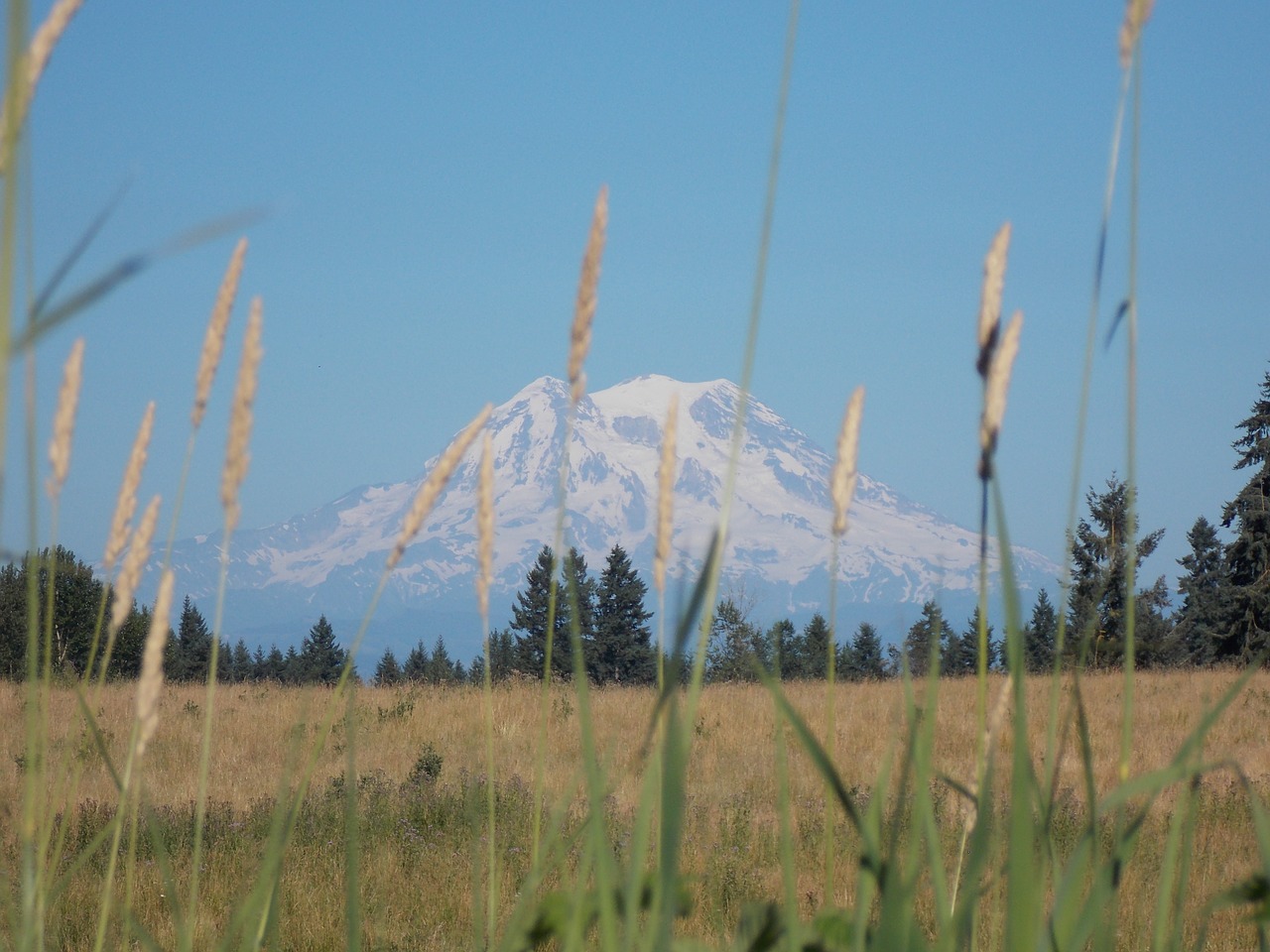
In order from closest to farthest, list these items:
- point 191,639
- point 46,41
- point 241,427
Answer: point 46,41
point 241,427
point 191,639

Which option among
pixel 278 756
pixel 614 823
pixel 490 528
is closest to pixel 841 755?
pixel 614 823

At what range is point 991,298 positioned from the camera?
80 cm

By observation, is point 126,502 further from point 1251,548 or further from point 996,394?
point 1251,548

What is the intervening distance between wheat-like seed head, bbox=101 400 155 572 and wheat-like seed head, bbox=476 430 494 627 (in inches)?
16.1

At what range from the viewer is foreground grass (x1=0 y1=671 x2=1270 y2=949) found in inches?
201

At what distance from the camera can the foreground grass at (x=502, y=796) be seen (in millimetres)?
5102

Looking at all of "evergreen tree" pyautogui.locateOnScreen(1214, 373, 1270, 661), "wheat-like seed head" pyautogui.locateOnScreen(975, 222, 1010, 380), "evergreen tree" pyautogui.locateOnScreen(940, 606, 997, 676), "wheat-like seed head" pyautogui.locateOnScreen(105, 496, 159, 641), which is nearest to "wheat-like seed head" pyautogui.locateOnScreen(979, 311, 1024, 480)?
"wheat-like seed head" pyautogui.locateOnScreen(975, 222, 1010, 380)

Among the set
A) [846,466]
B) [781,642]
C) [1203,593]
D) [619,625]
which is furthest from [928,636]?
[619,625]

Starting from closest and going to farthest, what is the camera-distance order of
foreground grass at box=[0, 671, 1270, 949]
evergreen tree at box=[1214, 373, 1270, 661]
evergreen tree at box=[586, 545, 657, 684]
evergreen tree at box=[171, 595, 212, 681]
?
foreground grass at box=[0, 671, 1270, 949] → evergreen tree at box=[1214, 373, 1270, 661] → evergreen tree at box=[586, 545, 657, 684] → evergreen tree at box=[171, 595, 212, 681]

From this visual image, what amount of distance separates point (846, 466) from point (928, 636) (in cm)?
73

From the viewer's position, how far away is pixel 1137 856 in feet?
20.4

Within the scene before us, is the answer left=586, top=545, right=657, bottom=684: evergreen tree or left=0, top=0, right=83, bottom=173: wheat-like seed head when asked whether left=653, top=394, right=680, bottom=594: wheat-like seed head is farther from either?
left=586, top=545, right=657, bottom=684: evergreen tree

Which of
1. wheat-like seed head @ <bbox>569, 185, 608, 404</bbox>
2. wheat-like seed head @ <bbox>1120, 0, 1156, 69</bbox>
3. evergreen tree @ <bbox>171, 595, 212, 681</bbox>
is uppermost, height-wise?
wheat-like seed head @ <bbox>1120, 0, 1156, 69</bbox>

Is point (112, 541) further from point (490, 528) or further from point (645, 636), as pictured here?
point (645, 636)
